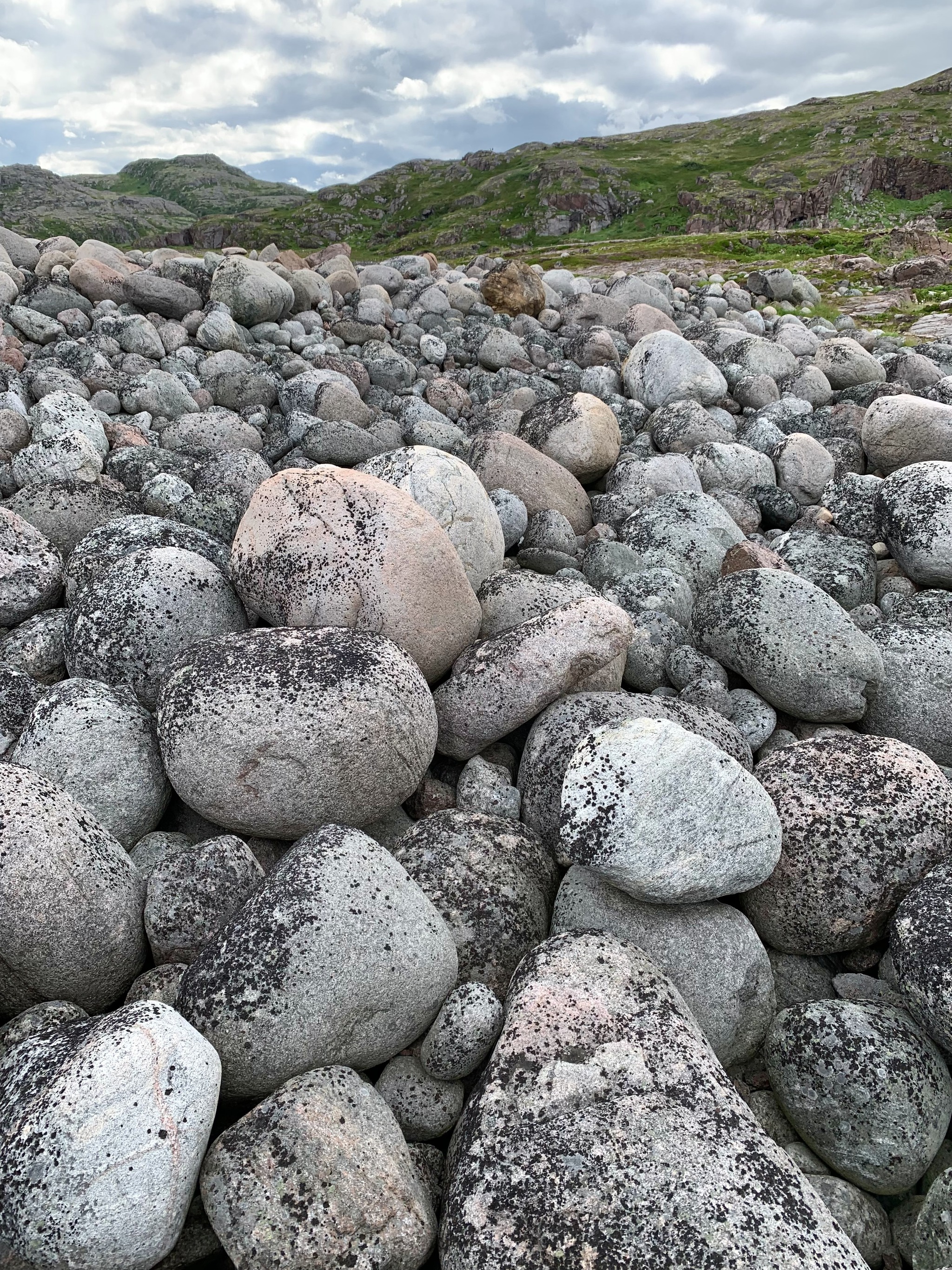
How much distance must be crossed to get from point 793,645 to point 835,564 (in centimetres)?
219

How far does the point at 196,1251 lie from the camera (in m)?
3.24

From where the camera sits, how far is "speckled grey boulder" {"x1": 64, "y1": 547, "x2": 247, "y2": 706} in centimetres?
541

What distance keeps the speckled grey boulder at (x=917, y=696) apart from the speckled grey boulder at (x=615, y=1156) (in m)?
3.01

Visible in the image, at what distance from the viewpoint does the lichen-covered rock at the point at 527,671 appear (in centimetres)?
528

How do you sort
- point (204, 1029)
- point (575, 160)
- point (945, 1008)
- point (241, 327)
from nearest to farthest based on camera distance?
point (204, 1029) < point (945, 1008) < point (241, 327) < point (575, 160)

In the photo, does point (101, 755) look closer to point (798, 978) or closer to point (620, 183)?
point (798, 978)

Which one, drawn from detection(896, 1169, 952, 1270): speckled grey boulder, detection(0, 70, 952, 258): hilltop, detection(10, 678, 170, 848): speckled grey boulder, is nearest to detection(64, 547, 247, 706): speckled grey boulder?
detection(10, 678, 170, 848): speckled grey boulder

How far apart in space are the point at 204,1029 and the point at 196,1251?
759 mm

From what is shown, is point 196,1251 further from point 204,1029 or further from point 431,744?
point 431,744

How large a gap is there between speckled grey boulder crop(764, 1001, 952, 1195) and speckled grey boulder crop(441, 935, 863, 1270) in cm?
59

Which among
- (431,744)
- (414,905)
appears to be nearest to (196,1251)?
(414,905)

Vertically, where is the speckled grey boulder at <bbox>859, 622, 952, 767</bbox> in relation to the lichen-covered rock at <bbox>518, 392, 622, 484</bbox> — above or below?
below

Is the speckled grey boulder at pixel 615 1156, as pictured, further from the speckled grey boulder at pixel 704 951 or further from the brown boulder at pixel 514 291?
the brown boulder at pixel 514 291

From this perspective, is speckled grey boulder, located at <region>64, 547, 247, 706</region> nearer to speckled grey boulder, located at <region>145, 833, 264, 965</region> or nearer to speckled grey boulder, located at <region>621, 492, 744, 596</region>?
speckled grey boulder, located at <region>145, 833, 264, 965</region>
